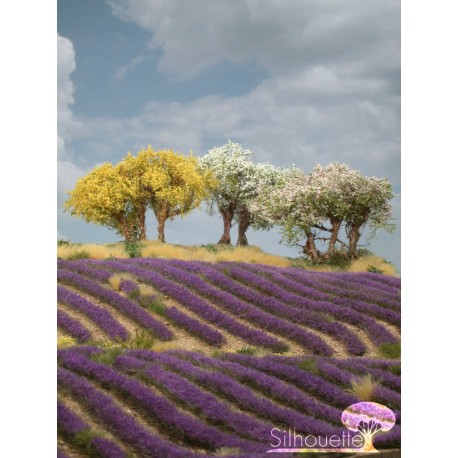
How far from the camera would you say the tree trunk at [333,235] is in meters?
22.7

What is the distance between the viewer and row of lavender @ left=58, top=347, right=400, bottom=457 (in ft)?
23.7

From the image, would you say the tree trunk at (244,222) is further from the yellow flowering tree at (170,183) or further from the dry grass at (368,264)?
the dry grass at (368,264)

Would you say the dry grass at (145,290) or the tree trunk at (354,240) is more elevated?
the tree trunk at (354,240)

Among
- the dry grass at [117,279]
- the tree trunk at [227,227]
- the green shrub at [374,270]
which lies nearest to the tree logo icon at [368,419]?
the dry grass at [117,279]

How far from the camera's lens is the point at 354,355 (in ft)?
36.8

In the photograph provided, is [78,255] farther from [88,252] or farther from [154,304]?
[154,304]

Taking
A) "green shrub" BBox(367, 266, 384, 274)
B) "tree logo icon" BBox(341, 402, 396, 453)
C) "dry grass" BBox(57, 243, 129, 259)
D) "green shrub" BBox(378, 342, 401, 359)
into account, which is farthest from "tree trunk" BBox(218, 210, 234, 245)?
"tree logo icon" BBox(341, 402, 396, 453)

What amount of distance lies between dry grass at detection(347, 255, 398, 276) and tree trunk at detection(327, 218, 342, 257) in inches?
84.4

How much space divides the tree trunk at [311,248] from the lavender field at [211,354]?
23.3 feet

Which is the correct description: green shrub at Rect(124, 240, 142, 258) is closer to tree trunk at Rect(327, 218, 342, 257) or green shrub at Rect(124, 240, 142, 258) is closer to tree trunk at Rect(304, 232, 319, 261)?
tree trunk at Rect(304, 232, 319, 261)
